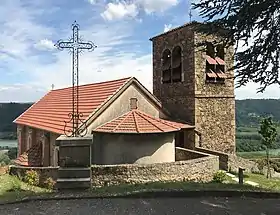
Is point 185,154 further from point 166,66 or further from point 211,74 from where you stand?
point 166,66

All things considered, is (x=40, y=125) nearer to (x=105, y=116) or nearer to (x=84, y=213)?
(x=105, y=116)

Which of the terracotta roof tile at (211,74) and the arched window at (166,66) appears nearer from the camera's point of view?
the terracotta roof tile at (211,74)

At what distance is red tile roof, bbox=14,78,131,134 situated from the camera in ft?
62.1

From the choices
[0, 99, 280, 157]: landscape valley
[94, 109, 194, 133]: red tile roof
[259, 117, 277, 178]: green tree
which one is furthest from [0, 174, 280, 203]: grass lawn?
[0, 99, 280, 157]: landscape valley

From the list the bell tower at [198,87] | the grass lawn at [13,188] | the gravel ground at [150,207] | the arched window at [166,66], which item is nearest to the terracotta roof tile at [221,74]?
the bell tower at [198,87]

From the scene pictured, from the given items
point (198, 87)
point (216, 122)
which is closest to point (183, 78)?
point (198, 87)

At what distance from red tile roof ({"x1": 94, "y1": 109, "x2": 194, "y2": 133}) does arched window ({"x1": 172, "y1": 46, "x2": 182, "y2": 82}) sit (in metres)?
6.07

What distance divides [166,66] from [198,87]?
11.2ft

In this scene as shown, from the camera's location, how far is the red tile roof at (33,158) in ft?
69.9

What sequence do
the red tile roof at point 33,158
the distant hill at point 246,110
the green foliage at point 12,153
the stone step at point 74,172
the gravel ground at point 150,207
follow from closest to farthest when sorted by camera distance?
the gravel ground at point 150,207
the stone step at point 74,172
the red tile roof at point 33,158
the green foliage at point 12,153
the distant hill at point 246,110

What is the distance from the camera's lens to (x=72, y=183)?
7961 mm

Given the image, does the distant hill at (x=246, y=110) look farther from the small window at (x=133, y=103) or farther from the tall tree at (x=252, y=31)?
the tall tree at (x=252, y=31)

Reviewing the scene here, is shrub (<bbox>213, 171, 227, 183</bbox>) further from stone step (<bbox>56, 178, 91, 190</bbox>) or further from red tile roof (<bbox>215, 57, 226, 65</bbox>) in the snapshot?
red tile roof (<bbox>215, 57, 226, 65</bbox>)

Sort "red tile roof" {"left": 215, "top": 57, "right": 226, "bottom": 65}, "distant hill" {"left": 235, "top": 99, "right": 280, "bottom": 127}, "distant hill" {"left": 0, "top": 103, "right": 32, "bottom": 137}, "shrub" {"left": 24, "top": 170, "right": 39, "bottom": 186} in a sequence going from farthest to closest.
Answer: "distant hill" {"left": 235, "top": 99, "right": 280, "bottom": 127}, "distant hill" {"left": 0, "top": 103, "right": 32, "bottom": 137}, "red tile roof" {"left": 215, "top": 57, "right": 226, "bottom": 65}, "shrub" {"left": 24, "top": 170, "right": 39, "bottom": 186}
